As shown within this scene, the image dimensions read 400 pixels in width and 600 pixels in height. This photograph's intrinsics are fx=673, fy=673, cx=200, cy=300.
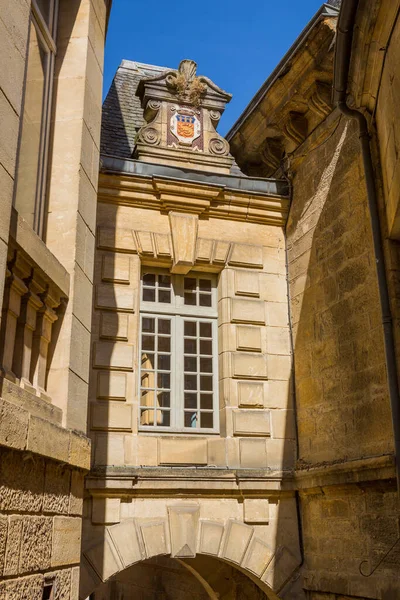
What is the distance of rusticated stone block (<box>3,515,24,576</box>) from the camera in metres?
3.25

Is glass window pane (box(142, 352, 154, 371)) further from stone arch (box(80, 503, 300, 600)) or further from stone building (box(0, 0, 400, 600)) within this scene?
stone arch (box(80, 503, 300, 600))

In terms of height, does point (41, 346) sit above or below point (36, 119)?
below

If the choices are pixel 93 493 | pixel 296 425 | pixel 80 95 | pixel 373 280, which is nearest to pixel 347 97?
pixel 373 280

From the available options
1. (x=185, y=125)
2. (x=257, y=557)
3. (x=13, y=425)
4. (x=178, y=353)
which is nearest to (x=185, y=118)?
(x=185, y=125)

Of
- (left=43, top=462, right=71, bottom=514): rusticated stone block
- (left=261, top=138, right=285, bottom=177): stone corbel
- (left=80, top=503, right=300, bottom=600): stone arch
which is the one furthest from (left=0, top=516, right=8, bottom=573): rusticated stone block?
(left=261, top=138, right=285, bottom=177): stone corbel

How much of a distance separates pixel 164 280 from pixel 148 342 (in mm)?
799

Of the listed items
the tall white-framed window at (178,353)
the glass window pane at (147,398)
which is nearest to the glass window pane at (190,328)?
the tall white-framed window at (178,353)

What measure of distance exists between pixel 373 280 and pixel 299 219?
1.89 m

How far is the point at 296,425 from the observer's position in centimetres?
748

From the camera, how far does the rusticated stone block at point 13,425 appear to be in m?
3.15

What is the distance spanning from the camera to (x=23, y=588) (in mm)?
3426

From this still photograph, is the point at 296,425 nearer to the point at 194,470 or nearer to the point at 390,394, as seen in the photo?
the point at 194,470

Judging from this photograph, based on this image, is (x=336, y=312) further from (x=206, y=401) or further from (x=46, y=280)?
(x=46, y=280)

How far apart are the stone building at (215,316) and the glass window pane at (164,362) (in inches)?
1.6
